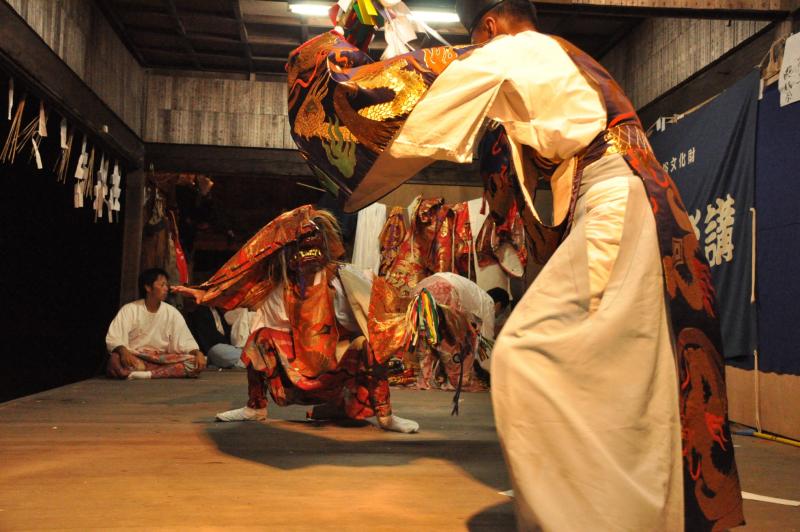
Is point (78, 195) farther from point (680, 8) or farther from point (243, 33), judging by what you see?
point (680, 8)

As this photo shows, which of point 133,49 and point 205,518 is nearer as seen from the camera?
point 205,518

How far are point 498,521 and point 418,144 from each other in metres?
1.07

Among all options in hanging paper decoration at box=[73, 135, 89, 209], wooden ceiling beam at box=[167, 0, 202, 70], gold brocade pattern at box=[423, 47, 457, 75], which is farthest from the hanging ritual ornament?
gold brocade pattern at box=[423, 47, 457, 75]

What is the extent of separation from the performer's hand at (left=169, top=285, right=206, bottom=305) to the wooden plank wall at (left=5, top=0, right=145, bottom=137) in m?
1.99

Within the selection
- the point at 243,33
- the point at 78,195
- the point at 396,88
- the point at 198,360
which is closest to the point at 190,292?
the point at 396,88

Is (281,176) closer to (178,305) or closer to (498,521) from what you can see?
(178,305)

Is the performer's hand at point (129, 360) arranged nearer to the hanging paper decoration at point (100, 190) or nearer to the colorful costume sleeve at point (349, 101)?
the hanging paper decoration at point (100, 190)

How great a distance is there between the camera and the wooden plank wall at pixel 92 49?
15.2 feet

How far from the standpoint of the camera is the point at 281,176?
780 centimetres

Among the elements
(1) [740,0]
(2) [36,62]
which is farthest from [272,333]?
(1) [740,0]

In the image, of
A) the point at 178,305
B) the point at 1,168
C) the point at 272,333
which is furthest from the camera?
the point at 178,305

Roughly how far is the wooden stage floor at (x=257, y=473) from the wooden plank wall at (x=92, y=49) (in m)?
2.38

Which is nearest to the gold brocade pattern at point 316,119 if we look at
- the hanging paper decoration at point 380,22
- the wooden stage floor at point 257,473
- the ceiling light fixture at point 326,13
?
the hanging paper decoration at point 380,22

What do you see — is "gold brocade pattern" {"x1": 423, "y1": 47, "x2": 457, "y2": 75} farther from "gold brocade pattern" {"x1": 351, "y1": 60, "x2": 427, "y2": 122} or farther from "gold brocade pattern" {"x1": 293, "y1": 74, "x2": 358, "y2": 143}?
"gold brocade pattern" {"x1": 293, "y1": 74, "x2": 358, "y2": 143}
